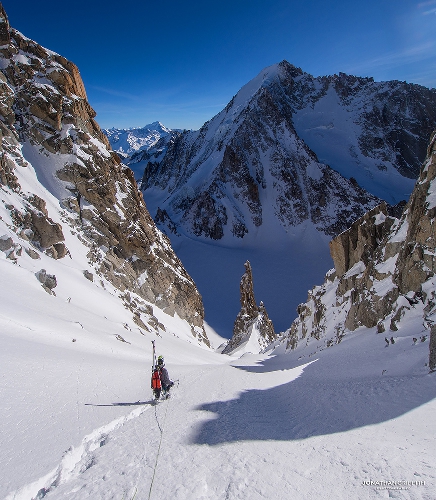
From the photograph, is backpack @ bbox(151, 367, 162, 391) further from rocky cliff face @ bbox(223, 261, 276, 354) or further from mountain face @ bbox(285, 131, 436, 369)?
rocky cliff face @ bbox(223, 261, 276, 354)

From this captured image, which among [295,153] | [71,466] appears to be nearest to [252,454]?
[71,466]

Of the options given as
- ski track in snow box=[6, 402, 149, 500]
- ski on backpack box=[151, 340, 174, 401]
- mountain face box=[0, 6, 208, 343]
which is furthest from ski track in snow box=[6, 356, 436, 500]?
Result: mountain face box=[0, 6, 208, 343]

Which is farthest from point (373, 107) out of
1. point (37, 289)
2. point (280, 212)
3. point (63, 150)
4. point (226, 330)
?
point (37, 289)

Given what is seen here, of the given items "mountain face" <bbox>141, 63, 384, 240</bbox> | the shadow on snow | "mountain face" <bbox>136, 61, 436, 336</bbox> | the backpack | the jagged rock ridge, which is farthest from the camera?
the jagged rock ridge

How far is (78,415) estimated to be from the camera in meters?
6.19

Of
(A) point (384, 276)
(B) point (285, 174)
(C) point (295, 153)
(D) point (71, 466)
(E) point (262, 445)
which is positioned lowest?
(D) point (71, 466)

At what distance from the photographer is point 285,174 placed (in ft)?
303

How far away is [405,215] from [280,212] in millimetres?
73593

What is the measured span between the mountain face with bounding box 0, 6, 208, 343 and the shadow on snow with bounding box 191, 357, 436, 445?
57.6 ft

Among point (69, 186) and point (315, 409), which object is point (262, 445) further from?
point (69, 186)

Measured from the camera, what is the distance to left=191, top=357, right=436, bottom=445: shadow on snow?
5.57 m

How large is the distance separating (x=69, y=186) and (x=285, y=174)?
7254 centimetres

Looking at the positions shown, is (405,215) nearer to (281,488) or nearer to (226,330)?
(281,488)

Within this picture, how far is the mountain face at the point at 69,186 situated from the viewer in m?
24.8
